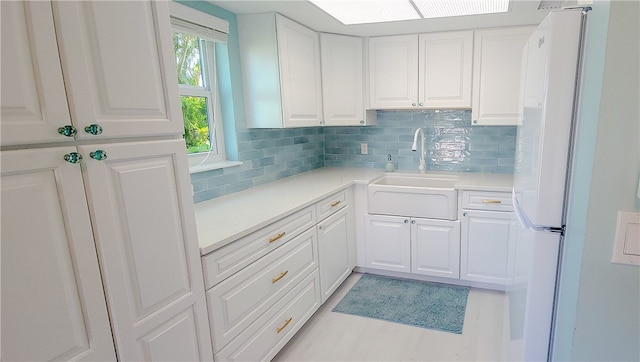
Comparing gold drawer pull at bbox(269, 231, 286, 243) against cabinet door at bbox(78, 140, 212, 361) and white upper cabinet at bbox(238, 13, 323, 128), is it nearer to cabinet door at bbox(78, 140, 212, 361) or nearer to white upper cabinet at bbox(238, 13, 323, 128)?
cabinet door at bbox(78, 140, 212, 361)

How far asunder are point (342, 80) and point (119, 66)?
2.18 m

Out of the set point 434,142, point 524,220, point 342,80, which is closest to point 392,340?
point 524,220

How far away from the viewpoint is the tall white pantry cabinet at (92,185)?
0.79 metres

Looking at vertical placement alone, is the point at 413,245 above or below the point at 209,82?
below

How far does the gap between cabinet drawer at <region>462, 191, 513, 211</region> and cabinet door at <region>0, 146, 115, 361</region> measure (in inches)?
93.6

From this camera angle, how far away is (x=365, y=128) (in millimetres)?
3396

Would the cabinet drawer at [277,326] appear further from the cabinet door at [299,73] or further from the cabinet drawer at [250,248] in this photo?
the cabinet door at [299,73]

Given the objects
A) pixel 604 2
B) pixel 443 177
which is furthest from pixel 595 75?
pixel 443 177

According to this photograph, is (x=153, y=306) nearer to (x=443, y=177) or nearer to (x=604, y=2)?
(x=604, y=2)

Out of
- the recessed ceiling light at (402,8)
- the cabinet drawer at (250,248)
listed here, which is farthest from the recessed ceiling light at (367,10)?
the cabinet drawer at (250,248)

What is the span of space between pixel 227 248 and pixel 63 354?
675 mm

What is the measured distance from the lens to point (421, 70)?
283 cm

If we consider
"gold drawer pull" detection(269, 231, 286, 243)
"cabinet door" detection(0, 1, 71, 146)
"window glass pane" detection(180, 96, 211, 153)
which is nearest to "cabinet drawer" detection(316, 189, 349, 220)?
"gold drawer pull" detection(269, 231, 286, 243)

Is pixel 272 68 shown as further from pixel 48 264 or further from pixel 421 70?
pixel 48 264
